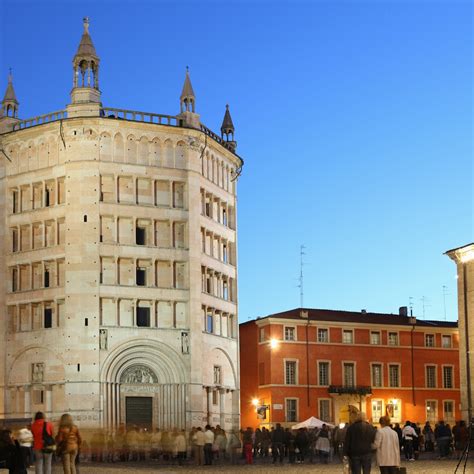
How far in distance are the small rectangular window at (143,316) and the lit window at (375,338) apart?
27.1 m

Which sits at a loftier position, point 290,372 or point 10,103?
point 10,103

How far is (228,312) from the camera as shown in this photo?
65812mm

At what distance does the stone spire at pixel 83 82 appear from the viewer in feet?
199

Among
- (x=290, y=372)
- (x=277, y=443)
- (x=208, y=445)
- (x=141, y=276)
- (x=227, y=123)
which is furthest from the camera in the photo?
(x=290, y=372)

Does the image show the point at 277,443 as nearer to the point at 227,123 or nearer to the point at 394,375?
the point at 227,123

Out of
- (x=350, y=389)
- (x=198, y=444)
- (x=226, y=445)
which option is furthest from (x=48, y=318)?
(x=350, y=389)

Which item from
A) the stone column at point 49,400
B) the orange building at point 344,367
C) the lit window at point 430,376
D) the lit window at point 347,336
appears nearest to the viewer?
the stone column at point 49,400

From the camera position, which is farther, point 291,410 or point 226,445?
point 291,410

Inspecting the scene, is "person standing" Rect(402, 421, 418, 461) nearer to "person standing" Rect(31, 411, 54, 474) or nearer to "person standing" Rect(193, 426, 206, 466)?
"person standing" Rect(193, 426, 206, 466)

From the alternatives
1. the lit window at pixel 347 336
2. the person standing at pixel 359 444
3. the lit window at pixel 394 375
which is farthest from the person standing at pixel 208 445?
the lit window at pixel 394 375

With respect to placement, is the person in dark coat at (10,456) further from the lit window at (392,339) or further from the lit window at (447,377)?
the lit window at (447,377)

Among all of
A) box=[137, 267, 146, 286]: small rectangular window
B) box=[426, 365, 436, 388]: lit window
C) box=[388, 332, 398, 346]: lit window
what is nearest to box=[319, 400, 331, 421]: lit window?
box=[388, 332, 398, 346]: lit window

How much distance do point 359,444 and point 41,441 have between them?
295 inches

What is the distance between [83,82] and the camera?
202 ft
